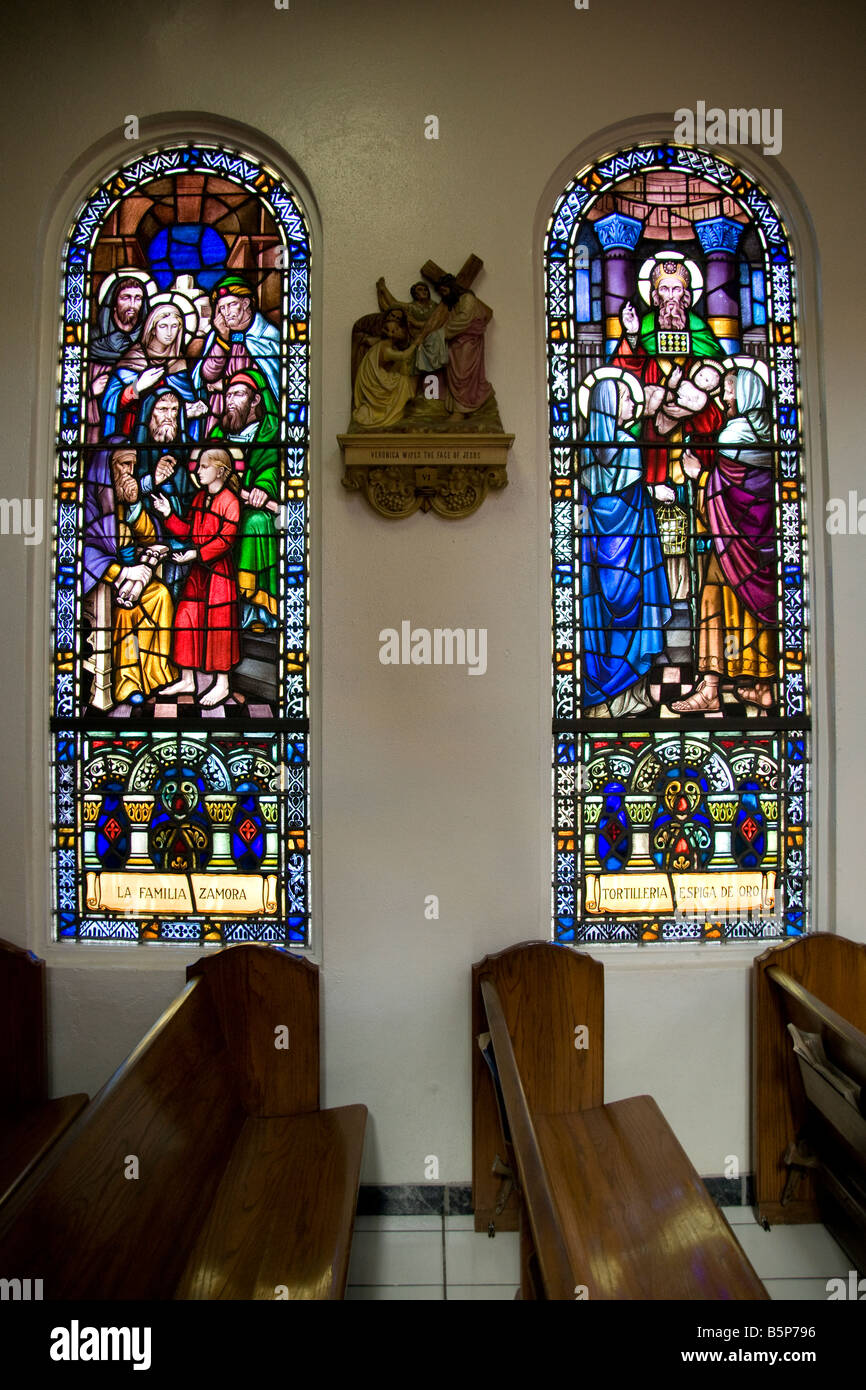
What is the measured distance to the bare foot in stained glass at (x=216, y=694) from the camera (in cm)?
327

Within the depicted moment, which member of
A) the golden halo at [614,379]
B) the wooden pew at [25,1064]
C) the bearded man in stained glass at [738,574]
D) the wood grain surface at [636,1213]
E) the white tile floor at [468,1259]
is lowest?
the white tile floor at [468,1259]

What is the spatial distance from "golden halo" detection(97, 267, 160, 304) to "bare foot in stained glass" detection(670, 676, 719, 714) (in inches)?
113

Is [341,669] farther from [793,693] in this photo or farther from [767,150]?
[767,150]

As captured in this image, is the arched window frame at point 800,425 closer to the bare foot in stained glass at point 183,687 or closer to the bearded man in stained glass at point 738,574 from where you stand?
the bearded man in stained glass at point 738,574

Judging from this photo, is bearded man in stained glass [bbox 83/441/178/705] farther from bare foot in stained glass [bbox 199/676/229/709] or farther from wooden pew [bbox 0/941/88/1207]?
wooden pew [bbox 0/941/88/1207]

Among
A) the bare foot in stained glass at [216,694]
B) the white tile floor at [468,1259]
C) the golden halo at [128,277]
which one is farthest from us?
the golden halo at [128,277]

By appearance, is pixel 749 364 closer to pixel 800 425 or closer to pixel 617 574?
pixel 800 425

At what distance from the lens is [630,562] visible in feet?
10.8

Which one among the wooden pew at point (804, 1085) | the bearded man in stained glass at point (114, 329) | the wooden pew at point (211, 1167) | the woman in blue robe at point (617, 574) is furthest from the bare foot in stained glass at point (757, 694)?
the bearded man in stained glass at point (114, 329)

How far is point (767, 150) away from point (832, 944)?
3.36 metres

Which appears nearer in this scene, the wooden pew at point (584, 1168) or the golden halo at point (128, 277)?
the wooden pew at point (584, 1168)

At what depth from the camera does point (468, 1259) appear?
2.87 m

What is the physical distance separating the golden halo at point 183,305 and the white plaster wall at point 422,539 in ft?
1.56

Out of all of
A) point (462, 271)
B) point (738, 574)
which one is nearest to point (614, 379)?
point (462, 271)
